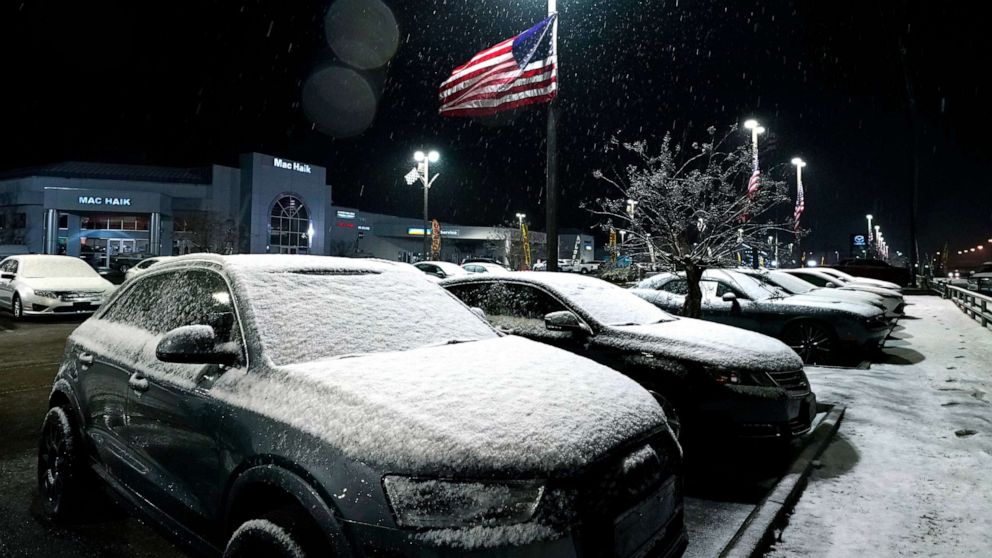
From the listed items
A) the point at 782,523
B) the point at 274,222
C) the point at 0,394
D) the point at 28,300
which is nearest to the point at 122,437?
the point at 782,523

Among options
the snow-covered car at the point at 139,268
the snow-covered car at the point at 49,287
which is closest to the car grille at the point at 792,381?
the snow-covered car at the point at 139,268

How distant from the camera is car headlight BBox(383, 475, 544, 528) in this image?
1849 mm

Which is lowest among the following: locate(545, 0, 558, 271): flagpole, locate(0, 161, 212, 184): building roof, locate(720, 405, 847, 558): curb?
locate(720, 405, 847, 558): curb

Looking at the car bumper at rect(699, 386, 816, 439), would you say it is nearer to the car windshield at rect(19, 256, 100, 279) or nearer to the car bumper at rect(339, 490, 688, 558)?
the car bumper at rect(339, 490, 688, 558)

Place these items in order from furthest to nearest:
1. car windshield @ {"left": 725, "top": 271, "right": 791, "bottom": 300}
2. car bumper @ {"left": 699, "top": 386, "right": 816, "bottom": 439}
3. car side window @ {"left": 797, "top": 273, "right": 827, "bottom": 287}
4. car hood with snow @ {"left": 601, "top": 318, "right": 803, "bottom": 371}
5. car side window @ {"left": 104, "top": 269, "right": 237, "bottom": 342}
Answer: car side window @ {"left": 797, "top": 273, "right": 827, "bottom": 287} < car windshield @ {"left": 725, "top": 271, "right": 791, "bottom": 300} < car hood with snow @ {"left": 601, "top": 318, "right": 803, "bottom": 371} < car bumper @ {"left": 699, "top": 386, "right": 816, "bottom": 439} < car side window @ {"left": 104, "top": 269, "right": 237, "bottom": 342}

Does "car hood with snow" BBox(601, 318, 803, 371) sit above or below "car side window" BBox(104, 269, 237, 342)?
below

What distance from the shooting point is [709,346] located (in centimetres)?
484

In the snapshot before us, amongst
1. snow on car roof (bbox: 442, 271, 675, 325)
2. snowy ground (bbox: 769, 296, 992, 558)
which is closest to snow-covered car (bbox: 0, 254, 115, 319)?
snow on car roof (bbox: 442, 271, 675, 325)

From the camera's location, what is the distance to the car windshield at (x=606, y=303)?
5.48 m

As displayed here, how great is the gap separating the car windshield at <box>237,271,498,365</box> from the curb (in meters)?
1.82

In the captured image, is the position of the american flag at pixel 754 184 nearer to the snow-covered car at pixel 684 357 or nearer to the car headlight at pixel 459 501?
the snow-covered car at pixel 684 357

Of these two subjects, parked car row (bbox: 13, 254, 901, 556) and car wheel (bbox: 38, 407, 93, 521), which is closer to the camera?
parked car row (bbox: 13, 254, 901, 556)

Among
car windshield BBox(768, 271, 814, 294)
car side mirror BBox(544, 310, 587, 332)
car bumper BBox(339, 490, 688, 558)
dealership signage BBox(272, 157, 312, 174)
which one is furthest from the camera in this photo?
dealership signage BBox(272, 157, 312, 174)

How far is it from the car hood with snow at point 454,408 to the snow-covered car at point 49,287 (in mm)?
13559
